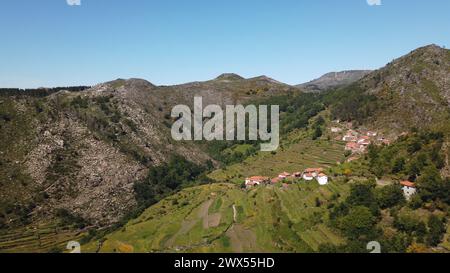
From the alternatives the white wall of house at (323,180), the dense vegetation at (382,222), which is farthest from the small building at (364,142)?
the dense vegetation at (382,222)

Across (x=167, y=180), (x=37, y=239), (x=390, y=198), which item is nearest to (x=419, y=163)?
(x=390, y=198)

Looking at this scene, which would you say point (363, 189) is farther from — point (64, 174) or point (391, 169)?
point (64, 174)

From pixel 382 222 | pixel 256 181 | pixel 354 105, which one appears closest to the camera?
pixel 382 222

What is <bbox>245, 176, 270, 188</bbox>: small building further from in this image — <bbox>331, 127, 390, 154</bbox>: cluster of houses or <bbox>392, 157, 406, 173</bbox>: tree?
<bbox>392, 157, 406, 173</bbox>: tree

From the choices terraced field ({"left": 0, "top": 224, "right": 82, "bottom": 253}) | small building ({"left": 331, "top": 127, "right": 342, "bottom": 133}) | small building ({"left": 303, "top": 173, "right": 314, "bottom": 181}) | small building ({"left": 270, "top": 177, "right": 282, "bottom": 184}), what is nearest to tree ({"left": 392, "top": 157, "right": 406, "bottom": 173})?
small building ({"left": 303, "top": 173, "right": 314, "bottom": 181})

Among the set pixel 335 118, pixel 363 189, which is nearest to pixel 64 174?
pixel 363 189

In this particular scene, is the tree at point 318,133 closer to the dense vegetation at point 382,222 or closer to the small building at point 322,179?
the small building at point 322,179

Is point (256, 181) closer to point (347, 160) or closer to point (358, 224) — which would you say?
point (347, 160)
